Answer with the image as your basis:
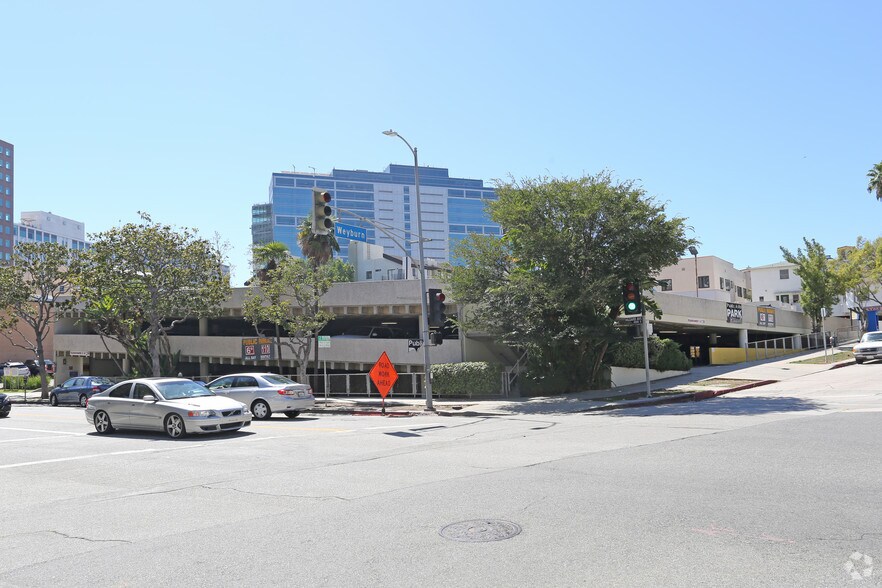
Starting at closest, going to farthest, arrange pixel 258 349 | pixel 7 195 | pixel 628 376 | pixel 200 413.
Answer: pixel 200 413, pixel 628 376, pixel 258 349, pixel 7 195

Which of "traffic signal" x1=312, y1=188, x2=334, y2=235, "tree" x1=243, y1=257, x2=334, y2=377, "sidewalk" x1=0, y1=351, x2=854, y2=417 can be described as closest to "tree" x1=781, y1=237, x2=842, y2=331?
"sidewalk" x1=0, y1=351, x2=854, y2=417

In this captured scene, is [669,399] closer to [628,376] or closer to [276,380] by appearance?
[628,376]

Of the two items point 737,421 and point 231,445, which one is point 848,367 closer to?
point 737,421

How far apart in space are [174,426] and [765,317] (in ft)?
137

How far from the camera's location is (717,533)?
6.33m

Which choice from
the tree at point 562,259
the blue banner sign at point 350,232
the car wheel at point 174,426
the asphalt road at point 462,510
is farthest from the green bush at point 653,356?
the car wheel at point 174,426

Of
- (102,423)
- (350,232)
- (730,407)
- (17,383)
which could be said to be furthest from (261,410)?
(17,383)

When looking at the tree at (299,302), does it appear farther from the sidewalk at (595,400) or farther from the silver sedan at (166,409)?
the silver sedan at (166,409)

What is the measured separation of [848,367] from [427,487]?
31464mm

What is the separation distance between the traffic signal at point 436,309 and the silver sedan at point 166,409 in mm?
8483

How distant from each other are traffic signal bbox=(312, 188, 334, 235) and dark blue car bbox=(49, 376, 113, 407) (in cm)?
2190

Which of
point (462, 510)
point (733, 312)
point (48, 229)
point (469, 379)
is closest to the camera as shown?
point (462, 510)

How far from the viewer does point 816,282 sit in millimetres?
52688

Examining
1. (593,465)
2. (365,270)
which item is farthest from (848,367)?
(365,270)
